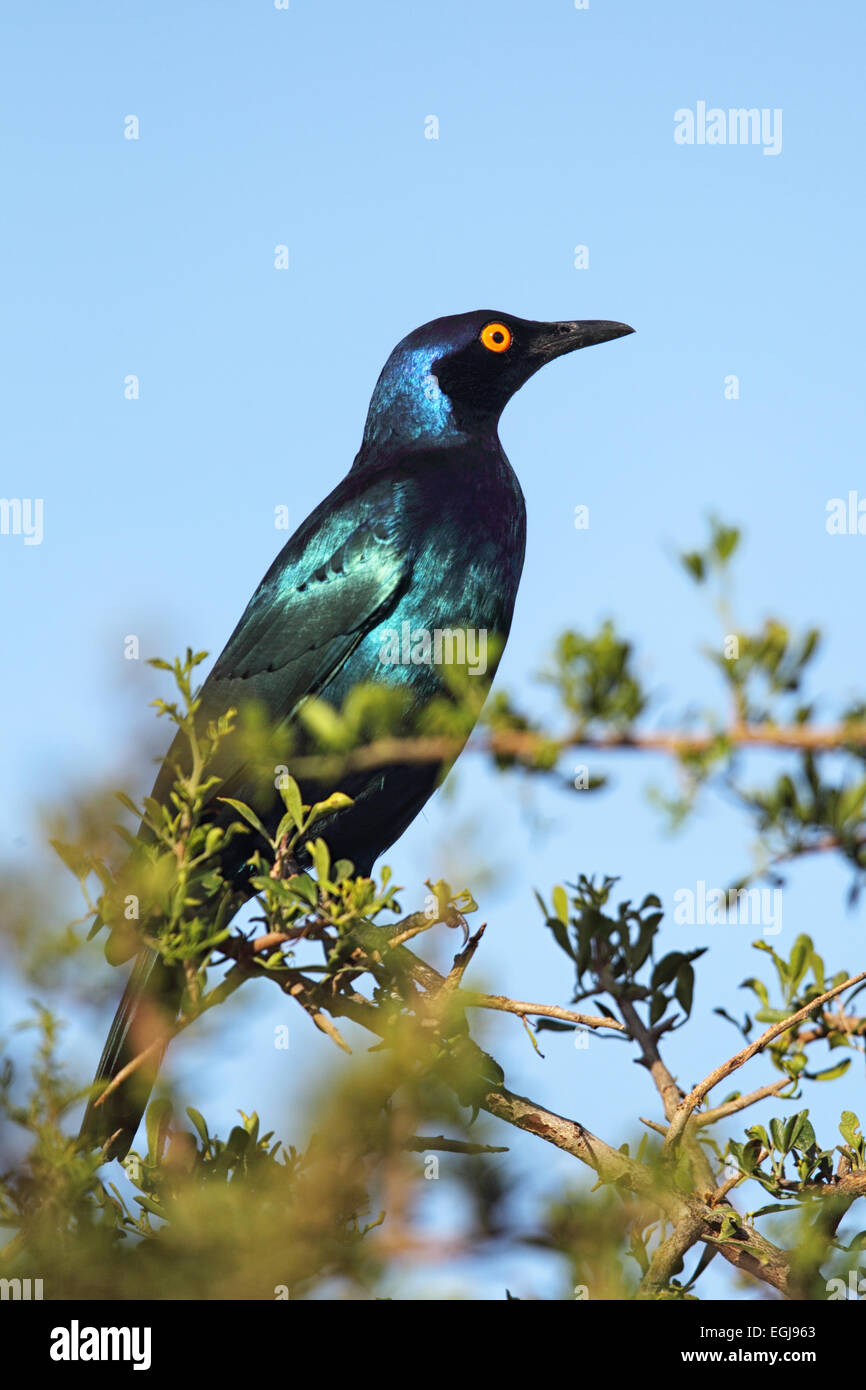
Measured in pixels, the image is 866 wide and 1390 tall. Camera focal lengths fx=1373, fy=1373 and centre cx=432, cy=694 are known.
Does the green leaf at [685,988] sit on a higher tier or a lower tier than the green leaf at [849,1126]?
higher

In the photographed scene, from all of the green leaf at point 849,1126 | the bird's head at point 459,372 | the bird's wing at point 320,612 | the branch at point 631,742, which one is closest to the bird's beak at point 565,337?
the bird's head at point 459,372

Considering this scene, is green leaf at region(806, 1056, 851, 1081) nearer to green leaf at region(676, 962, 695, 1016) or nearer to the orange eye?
green leaf at region(676, 962, 695, 1016)

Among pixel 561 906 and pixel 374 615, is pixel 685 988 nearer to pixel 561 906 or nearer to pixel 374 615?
pixel 561 906

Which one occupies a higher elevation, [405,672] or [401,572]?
[401,572]

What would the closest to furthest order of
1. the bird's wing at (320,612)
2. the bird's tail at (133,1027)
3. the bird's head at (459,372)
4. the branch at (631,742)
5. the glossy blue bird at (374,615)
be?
the branch at (631,742)
the bird's tail at (133,1027)
the glossy blue bird at (374,615)
the bird's wing at (320,612)
the bird's head at (459,372)

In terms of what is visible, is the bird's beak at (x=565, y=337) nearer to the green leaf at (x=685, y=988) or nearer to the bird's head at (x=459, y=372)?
the bird's head at (x=459, y=372)

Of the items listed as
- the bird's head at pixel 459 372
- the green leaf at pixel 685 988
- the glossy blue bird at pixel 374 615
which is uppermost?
the bird's head at pixel 459 372

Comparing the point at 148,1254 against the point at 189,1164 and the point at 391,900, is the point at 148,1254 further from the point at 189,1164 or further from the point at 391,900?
the point at 391,900

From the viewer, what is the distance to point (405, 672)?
4.55 metres

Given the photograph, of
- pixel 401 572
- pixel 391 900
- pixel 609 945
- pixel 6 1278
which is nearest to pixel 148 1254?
pixel 6 1278

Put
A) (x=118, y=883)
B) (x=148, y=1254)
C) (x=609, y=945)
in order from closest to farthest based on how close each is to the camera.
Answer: (x=148, y=1254), (x=118, y=883), (x=609, y=945)

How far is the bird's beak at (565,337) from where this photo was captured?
5.79 metres
